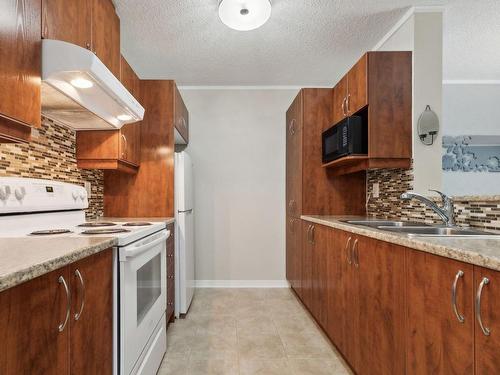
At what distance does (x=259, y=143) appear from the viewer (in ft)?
12.1

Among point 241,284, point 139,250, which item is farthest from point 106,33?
point 241,284

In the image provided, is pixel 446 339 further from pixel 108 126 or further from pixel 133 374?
pixel 108 126

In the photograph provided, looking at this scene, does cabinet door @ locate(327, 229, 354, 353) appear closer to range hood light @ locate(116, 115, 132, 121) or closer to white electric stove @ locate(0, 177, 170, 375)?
white electric stove @ locate(0, 177, 170, 375)

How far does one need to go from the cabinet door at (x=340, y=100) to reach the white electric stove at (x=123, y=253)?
1.74 meters

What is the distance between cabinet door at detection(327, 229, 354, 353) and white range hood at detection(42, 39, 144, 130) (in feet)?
5.01

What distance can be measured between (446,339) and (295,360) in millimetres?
1266

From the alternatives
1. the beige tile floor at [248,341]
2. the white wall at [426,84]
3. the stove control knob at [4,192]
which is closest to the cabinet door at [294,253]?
the beige tile floor at [248,341]

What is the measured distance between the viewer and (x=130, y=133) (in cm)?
242

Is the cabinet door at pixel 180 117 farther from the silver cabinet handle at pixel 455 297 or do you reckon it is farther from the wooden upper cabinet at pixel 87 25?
the silver cabinet handle at pixel 455 297

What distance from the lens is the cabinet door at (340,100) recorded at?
2531mm

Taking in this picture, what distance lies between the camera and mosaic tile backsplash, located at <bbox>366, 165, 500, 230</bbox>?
144 centimetres

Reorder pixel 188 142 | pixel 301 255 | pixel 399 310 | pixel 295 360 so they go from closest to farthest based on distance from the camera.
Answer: pixel 399 310 < pixel 295 360 < pixel 301 255 < pixel 188 142

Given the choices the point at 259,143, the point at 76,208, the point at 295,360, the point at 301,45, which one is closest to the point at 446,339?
the point at 295,360

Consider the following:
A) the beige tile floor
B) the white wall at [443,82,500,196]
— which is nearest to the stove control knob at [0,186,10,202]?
the beige tile floor
